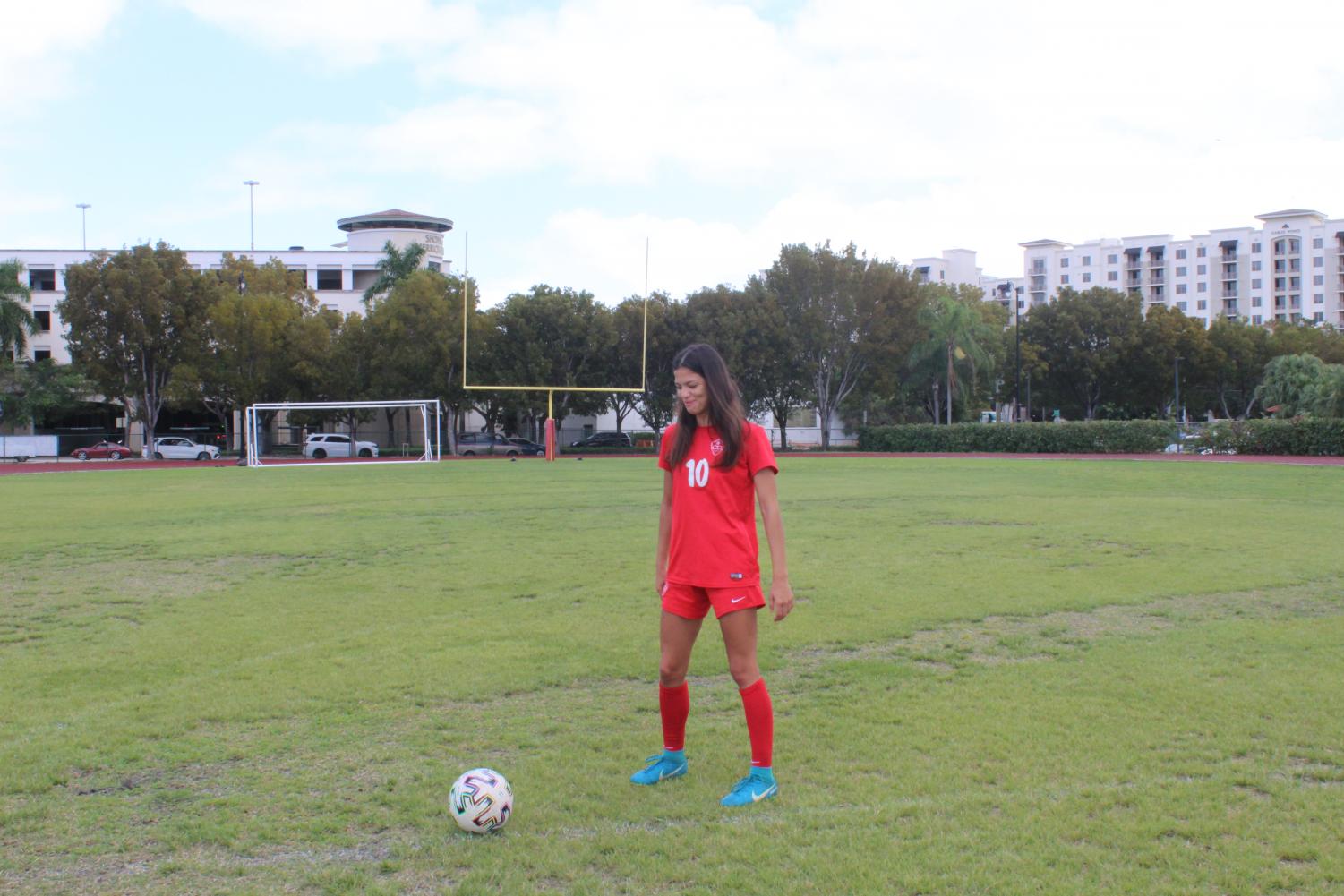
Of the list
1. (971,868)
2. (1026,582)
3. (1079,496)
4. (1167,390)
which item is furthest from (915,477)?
(1167,390)

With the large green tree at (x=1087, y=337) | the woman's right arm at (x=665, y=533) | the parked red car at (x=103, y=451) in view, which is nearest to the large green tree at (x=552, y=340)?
the parked red car at (x=103, y=451)

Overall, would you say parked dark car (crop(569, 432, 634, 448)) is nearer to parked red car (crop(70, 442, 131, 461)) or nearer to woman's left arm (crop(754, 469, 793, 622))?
parked red car (crop(70, 442, 131, 461))

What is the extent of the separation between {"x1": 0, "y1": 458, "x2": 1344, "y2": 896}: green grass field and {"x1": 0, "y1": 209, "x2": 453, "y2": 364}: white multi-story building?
58011 mm

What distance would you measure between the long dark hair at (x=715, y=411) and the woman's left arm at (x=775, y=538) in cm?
16

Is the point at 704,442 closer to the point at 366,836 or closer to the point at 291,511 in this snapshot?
the point at 366,836

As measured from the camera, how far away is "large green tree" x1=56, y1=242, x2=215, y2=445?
48250mm

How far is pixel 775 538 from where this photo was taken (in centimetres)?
452

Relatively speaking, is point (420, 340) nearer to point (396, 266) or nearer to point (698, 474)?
point (396, 266)

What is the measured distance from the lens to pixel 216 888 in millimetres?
3699

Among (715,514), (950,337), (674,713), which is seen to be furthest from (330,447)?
(715,514)

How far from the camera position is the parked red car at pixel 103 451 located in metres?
52.5

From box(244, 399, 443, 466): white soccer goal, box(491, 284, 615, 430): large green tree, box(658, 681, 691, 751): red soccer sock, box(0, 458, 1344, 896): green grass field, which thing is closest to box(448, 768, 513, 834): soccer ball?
box(0, 458, 1344, 896): green grass field

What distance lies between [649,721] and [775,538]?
66.0 inches

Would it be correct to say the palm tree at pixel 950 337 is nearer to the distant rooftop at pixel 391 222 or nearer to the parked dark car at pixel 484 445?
the parked dark car at pixel 484 445
